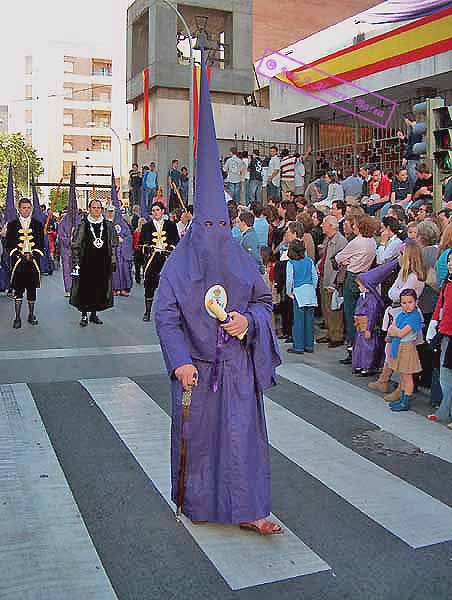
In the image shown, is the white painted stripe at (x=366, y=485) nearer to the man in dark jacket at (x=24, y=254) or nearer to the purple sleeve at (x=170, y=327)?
the purple sleeve at (x=170, y=327)

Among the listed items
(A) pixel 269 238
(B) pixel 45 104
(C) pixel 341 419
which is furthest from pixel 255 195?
(B) pixel 45 104

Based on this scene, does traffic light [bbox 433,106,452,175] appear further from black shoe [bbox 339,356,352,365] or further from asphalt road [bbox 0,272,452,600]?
asphalt road [bbox 0,272,452,600]

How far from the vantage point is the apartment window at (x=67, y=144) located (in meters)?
88.9

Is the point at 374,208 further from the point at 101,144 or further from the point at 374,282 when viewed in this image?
the point at 101,144

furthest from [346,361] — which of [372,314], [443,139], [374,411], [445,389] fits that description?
[443,139]

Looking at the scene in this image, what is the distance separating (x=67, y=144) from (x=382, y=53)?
71344 mm

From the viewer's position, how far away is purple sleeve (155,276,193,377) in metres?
4.50

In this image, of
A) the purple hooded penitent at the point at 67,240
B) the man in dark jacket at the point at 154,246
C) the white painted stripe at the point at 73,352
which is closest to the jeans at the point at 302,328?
the white painted stripe at the point at 73,352

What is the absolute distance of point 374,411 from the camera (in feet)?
24.8

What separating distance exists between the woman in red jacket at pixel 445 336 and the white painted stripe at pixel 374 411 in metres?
0.17

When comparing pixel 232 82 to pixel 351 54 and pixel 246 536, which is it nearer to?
pixel 351 54

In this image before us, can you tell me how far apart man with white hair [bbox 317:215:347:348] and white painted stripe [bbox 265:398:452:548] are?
12.8 ft

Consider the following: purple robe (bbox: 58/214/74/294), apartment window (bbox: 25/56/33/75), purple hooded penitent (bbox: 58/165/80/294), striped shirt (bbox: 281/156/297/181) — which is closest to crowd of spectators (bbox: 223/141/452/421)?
purple hooded penitent (bbox: 58/165/80/294)

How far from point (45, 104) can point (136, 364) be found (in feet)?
278
